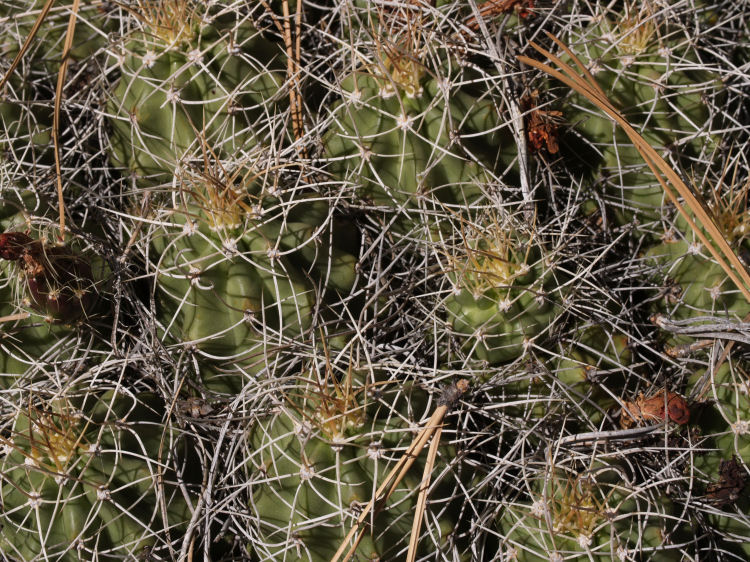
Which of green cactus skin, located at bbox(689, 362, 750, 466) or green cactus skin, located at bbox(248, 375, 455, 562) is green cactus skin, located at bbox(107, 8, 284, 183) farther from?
green cactus skin, located at bbox(689, 362, 750, 466)

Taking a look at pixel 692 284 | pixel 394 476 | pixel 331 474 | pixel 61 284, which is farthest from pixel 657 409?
pixel 61 284

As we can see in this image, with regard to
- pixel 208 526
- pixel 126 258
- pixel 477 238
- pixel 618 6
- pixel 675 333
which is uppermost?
pixel 618 6

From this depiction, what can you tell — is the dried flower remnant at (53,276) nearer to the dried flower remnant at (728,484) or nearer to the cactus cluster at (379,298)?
the cactus cluster at (379,298)

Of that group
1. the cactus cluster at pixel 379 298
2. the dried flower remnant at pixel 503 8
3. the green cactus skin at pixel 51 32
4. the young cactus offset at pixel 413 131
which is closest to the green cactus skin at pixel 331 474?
the cactus cluster at pixel 379 298

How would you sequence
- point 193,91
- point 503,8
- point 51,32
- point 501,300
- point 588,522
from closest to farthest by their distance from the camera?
point 588,522
point 501,300
point 193,91
point 503,8
point 51,32

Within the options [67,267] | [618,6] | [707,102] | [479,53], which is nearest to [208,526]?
[67,267]

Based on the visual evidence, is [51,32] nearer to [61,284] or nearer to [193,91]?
[193,91]

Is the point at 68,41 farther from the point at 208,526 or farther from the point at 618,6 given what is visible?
the point at 618,6
